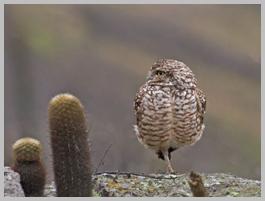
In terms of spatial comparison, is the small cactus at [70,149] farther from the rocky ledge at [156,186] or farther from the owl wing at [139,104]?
the owl wing at [139,104]

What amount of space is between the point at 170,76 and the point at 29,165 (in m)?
1.30

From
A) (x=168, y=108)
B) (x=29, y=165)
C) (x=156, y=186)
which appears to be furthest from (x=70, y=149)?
(x=168, y=108)

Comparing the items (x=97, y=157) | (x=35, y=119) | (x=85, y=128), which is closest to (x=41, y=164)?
(x=85, y=128)

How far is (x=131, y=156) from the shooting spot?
353 inches

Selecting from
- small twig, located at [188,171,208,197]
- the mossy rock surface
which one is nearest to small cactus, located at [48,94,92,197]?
the mossy rock surface

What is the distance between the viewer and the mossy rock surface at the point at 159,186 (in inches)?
268

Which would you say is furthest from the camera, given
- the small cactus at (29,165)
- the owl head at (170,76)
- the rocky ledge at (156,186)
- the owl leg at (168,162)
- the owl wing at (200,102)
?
the owl leg at (168,162)

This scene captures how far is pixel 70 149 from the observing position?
252 inches

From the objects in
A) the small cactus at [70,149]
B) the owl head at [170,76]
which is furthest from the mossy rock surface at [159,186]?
the owl head at [170,76]

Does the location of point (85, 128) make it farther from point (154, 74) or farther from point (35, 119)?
point (35, 119)

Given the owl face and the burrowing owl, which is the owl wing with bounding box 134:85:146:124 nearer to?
the burrowing owl

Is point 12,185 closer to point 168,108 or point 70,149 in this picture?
point 70,149

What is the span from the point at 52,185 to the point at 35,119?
111 inches

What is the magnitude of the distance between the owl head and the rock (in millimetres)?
1338
